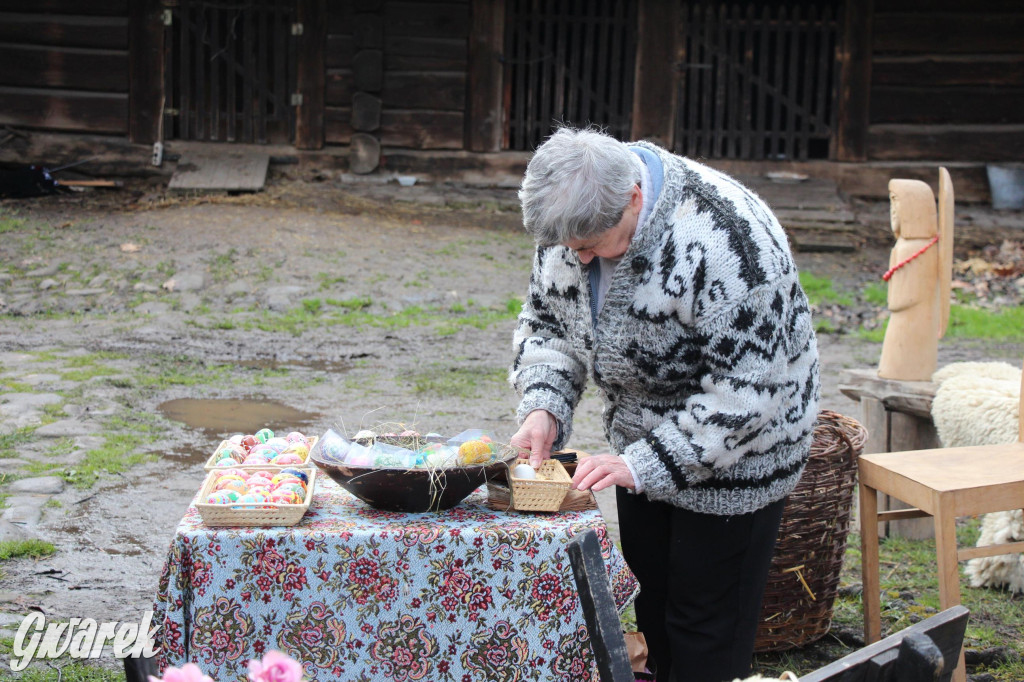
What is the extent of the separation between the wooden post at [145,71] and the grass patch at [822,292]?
705 centimetres

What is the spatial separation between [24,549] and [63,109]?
877cm

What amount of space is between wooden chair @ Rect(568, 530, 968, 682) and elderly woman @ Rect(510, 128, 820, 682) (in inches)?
21.6

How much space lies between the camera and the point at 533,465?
246 cm

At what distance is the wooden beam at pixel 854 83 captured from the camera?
36.9 ft

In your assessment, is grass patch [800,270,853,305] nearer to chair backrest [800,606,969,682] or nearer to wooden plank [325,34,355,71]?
wooden plank [325,34,355,71]

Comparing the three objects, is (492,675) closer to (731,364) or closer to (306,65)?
(731,364)

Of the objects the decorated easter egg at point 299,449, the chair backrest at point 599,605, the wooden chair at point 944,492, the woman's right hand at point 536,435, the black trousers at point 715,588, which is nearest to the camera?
the chair backrest at point 599,605

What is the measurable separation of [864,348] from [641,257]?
603cm

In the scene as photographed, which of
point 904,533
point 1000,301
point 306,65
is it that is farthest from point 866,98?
point 904,533

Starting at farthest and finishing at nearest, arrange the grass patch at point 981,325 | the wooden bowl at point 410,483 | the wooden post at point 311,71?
the wooden post at point 311,71
the grass patch at point 981,325
the wooden bowl at point 410,483

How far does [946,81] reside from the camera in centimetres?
1139

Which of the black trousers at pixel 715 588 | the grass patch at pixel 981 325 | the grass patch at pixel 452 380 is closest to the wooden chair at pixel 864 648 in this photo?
the black trousers at pixel 715 588

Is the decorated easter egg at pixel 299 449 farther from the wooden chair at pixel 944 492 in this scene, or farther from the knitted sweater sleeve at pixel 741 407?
the wooden chair at pixel 944 492

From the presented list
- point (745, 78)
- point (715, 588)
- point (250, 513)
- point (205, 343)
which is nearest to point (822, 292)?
point (745, 78)
